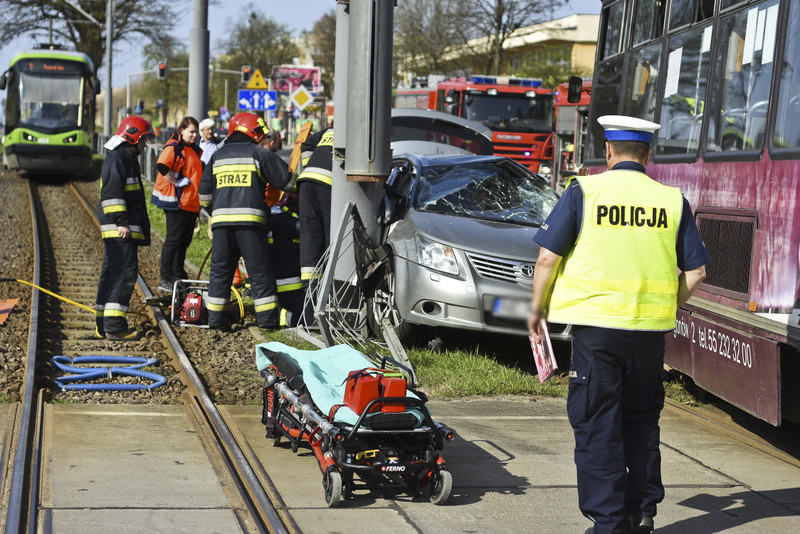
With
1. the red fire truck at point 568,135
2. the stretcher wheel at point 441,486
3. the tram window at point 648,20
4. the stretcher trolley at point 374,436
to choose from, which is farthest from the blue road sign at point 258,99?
the stretcher wheel at point 441,486

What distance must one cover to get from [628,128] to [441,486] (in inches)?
74.8

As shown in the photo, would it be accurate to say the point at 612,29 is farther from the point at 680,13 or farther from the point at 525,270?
the point at 525,270

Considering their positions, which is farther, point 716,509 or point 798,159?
point 798,159

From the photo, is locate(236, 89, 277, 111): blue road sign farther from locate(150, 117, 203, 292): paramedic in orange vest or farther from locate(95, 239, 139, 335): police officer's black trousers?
locate(95, 239, 139, 335): police officer's black trousers

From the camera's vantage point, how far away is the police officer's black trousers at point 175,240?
1160 centimetres

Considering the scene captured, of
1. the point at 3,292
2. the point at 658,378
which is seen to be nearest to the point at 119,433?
the point at 658,378

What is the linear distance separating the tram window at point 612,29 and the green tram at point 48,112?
2074cm

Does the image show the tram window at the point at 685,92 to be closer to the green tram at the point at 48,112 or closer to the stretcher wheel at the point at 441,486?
the stretcher wheel at the point at 441,486

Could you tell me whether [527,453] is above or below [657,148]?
below

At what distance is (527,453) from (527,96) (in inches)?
902

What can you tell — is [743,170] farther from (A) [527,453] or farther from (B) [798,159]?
(A) [527,453]

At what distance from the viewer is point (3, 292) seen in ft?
37.7

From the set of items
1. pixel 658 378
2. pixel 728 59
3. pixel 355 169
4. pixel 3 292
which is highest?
pixel 728 59

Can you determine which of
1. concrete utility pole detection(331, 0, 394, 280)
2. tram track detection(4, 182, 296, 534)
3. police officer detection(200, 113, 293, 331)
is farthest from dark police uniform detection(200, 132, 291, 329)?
A: concrete utility pole detection(331, 0, 394, 280)
